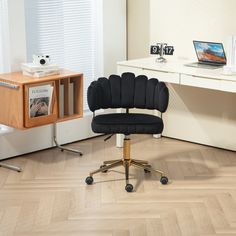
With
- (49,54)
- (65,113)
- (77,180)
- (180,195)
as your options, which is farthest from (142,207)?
(49,54)

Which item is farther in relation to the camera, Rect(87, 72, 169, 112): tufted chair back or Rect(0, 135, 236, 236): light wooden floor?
Rect(87, 72, 169, 112): tufted chair back

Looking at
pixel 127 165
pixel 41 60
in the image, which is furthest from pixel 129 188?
pixel 41 60

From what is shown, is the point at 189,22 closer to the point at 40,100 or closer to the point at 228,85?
the point at 228,85

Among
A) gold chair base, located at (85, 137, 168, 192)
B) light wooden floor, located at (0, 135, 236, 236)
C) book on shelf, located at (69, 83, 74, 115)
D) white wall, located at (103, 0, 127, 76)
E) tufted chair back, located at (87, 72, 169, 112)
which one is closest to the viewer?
light wooden floor, located at (0, 135, 236, 236)

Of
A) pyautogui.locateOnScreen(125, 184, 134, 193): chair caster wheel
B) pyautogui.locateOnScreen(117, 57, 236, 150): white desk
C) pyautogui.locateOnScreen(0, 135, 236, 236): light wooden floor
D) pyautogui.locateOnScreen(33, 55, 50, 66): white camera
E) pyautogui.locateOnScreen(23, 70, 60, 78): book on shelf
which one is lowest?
pyautogui.locateOnScreen(0, 135, 236, 236): light wooden floor

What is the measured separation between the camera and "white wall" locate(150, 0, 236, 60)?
532cm

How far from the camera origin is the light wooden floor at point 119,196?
3.92m

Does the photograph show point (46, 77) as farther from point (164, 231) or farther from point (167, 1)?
point (164, 231)

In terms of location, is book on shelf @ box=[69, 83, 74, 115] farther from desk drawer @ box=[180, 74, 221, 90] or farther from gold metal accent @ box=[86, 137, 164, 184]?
desk drawer @ box=[180, 74, 221, 90]

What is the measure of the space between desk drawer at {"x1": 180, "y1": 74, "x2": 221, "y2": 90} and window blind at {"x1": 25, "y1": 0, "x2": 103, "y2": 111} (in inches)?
46.0

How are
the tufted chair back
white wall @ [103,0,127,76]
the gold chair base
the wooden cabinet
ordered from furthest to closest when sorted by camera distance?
white wall @ [103,0,127,76] < the wooden cabinet < the tufted chair back < the gold chair base

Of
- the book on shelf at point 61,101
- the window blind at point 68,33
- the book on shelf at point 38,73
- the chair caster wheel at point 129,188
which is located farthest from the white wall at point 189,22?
the chair caster wheel at point 129,188

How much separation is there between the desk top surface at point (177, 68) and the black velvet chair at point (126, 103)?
384mm

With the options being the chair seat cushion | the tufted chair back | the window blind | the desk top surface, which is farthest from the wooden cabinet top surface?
the chair seat cushion
